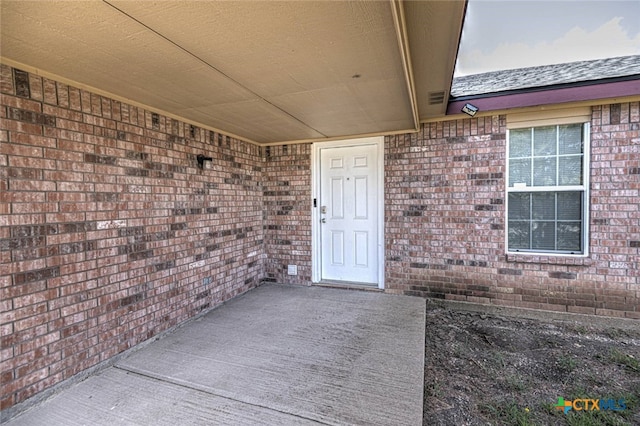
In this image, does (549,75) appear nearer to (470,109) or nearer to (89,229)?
(470,109)

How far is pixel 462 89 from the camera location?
12.1ft

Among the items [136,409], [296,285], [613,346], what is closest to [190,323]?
[136,409]

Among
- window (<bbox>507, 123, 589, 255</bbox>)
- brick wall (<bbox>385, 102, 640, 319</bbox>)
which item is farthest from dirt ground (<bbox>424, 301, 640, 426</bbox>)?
window (<bbox>507, 123, 589, 255</bbox>)

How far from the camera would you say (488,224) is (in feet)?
11.8

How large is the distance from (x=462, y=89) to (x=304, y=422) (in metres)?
3.89

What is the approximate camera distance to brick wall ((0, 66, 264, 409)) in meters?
1.91

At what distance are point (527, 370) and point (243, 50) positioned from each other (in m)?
3.09

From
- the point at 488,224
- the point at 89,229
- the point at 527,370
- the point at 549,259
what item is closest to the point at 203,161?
the point at 89,229

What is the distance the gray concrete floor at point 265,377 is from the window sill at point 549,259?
128 cm

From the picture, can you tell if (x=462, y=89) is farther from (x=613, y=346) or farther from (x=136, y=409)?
(x=136, y=409)

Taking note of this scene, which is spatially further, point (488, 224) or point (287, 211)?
point (287, 211)

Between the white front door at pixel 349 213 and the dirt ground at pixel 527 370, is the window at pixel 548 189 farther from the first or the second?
the white front door at pixel 349 213

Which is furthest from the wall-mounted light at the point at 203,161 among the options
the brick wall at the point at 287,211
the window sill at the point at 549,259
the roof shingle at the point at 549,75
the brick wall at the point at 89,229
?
the window sill at the point at 549,259

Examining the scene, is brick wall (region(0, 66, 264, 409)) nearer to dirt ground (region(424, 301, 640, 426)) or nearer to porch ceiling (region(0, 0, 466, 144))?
porch ceiling (region(0, 0, 466, 144))
